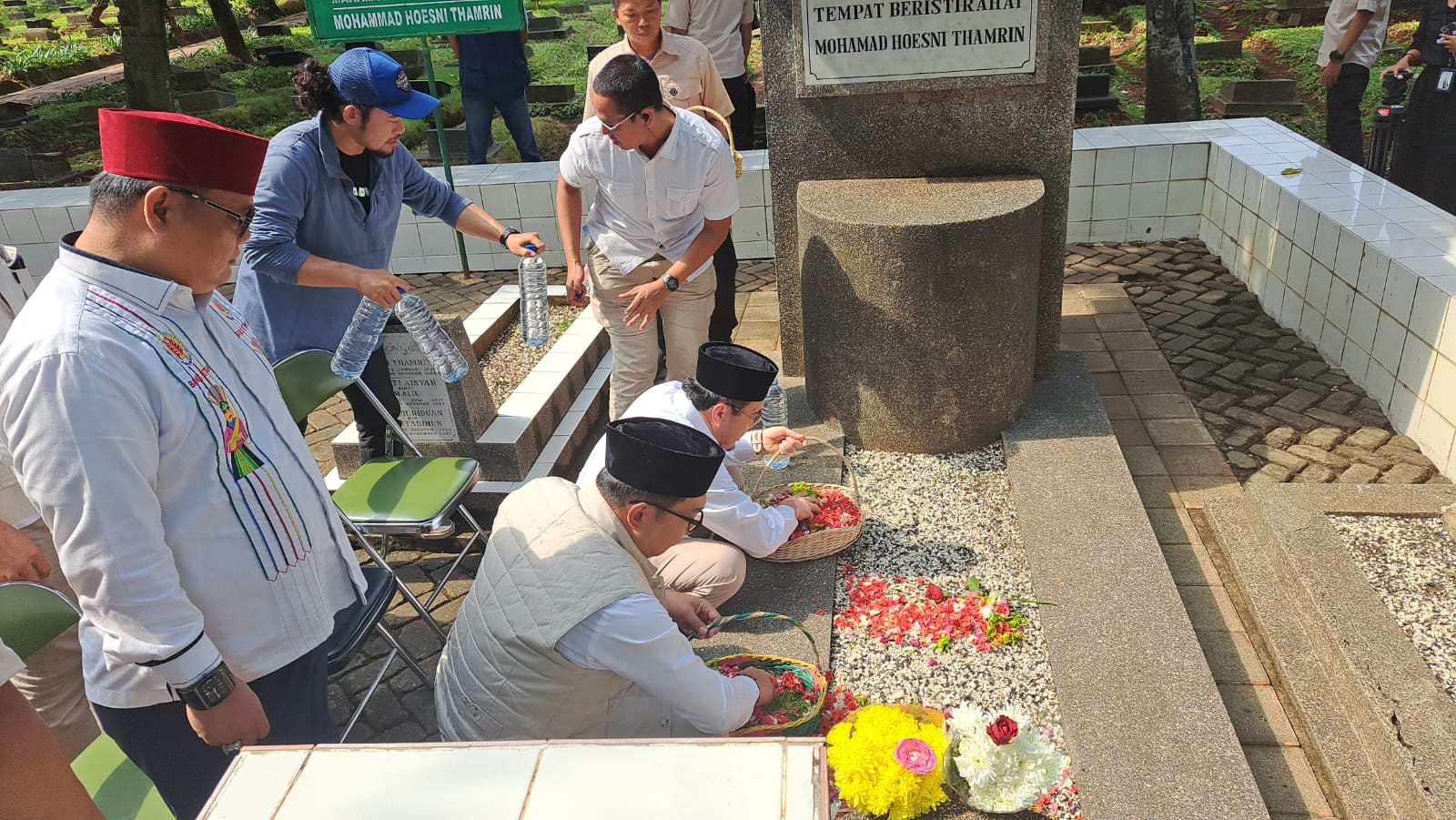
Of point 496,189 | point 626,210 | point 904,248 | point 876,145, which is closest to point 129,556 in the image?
point 626,210

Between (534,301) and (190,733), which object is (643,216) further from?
(190,733)

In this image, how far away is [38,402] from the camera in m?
2.21

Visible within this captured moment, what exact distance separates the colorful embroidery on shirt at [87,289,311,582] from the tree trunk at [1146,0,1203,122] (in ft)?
29.7

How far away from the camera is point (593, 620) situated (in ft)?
8.64

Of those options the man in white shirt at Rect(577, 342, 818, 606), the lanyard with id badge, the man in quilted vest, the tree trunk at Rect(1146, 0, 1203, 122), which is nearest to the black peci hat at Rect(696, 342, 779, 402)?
the man in white shirt at Rect(577, 342, 818, 606)

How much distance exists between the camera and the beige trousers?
12.9 feet

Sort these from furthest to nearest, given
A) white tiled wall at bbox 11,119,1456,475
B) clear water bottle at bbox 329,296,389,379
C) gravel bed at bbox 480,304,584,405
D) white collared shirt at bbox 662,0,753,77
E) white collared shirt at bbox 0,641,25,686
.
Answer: white collared shirt at bbox 662,0,753,77
gravel bed at bbox 480,304,584,405
white tiled wall at bbox 11,119,1456,475
clear water bottle at bbox 329,296,389,379
white collared shirt at bbox 0,641,25,686

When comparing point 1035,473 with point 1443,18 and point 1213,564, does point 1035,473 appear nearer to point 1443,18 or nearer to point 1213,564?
point 1213,564

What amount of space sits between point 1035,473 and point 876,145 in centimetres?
190

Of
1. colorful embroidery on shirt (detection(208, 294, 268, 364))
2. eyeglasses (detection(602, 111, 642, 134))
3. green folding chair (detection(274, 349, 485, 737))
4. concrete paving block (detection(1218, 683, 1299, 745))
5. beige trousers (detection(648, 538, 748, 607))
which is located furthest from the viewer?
eyeglasses (detection(602, 111, 642, 134))

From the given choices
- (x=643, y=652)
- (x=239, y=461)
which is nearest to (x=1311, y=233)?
(x=643, y=652)

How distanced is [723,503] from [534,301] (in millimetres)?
2221

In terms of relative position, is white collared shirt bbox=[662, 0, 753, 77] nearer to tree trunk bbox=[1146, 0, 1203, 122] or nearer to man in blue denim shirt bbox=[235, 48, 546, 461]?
man in blue denim shirt bbox=[235, 48, 546, 461]

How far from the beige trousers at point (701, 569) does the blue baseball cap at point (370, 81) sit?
2.01 metres
